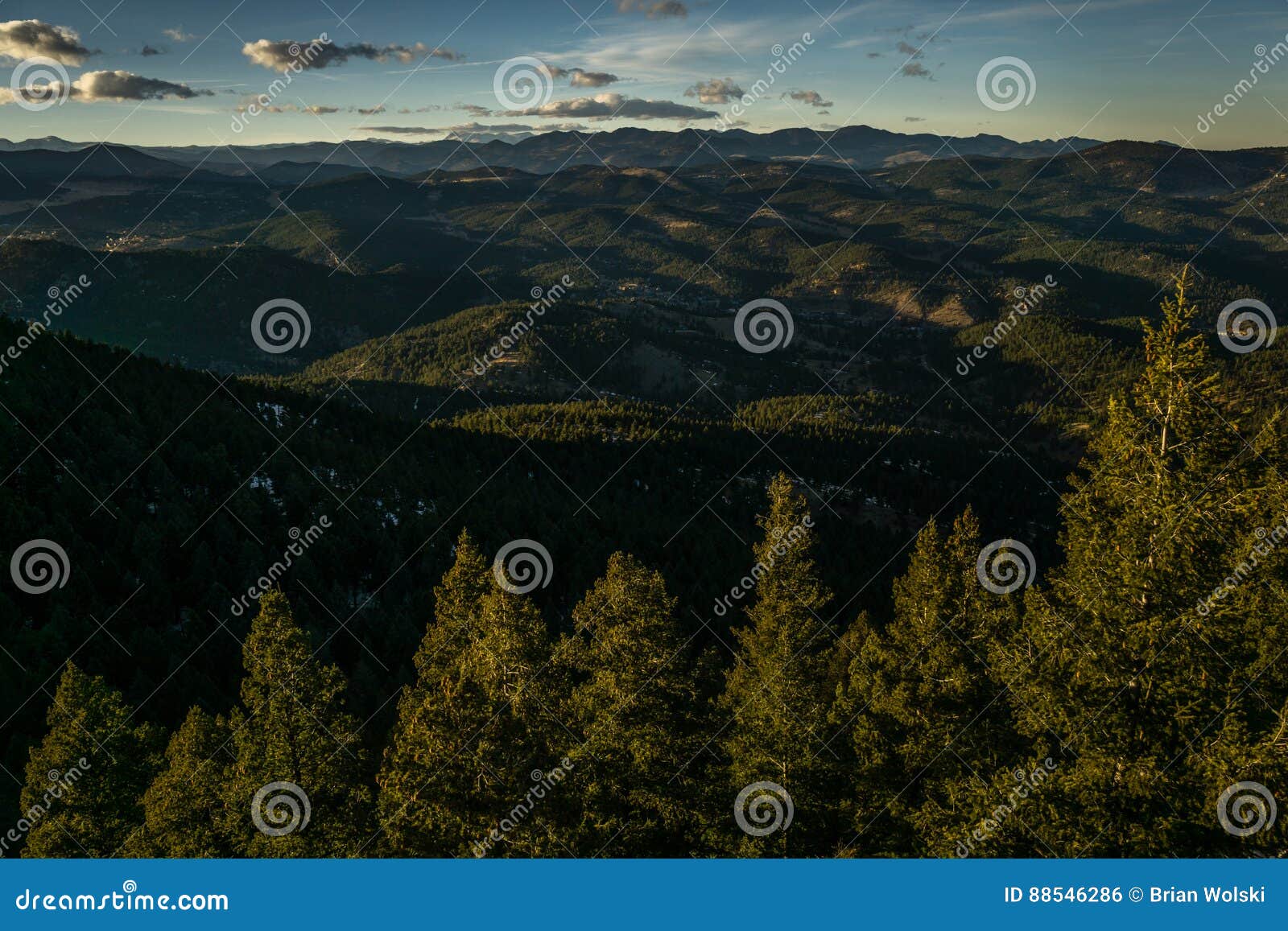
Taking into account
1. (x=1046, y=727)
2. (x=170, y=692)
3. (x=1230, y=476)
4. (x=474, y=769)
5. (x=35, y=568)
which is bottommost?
(x=35, y=568)

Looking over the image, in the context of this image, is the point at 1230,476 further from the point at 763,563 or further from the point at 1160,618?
the point at 763,563

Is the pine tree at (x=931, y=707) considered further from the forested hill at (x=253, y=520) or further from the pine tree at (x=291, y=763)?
the forested hill at (x=253, y=520)

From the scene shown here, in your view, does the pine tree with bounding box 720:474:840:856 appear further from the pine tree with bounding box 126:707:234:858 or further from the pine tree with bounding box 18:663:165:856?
the pine tree with bounding box 18:663:165:856

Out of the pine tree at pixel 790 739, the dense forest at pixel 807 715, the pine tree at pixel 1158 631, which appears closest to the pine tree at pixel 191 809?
the dense forest at pixel 807 715

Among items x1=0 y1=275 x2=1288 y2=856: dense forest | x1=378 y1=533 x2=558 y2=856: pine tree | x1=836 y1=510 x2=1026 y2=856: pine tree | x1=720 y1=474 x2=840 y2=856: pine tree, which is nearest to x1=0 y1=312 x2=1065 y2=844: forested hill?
x1=0 y1=275 x2=1288 y2=856: dense forest

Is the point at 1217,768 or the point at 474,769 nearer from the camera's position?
the point at 1217,768

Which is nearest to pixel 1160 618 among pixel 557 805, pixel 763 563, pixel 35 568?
pixel 763 563
